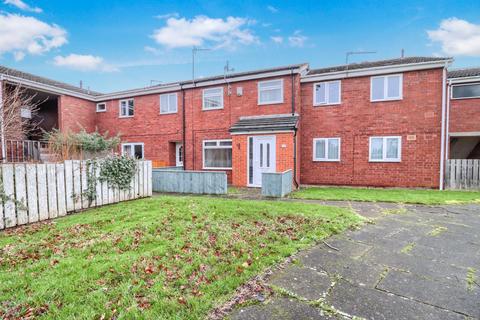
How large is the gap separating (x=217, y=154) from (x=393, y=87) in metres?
8.84

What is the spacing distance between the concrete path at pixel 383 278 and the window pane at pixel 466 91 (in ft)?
39.4

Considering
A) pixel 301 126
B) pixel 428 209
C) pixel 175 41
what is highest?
pixel 175 41

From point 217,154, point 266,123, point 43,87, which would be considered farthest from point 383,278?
point 43,87

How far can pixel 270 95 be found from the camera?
40.3 ft

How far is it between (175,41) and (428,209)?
1888 centimetres

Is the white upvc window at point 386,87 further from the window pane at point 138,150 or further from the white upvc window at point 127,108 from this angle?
the white upvc window at point 127,108

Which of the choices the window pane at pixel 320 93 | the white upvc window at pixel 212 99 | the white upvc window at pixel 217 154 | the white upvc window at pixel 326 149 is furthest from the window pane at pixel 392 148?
the white upvc window at pixel 212 99

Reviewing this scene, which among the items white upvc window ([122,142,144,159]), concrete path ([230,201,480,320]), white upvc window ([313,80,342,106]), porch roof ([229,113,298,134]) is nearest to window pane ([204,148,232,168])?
porch roof ([229,113,298,134])

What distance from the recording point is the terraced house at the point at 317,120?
34.9 feet

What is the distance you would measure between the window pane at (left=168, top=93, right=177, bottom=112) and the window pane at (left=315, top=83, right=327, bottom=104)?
26.0ft

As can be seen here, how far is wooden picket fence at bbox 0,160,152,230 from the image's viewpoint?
516cm

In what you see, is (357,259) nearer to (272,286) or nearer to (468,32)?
(272,286)

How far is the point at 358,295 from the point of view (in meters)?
2.57

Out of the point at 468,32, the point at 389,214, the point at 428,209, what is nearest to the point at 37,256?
the point at 389,214
